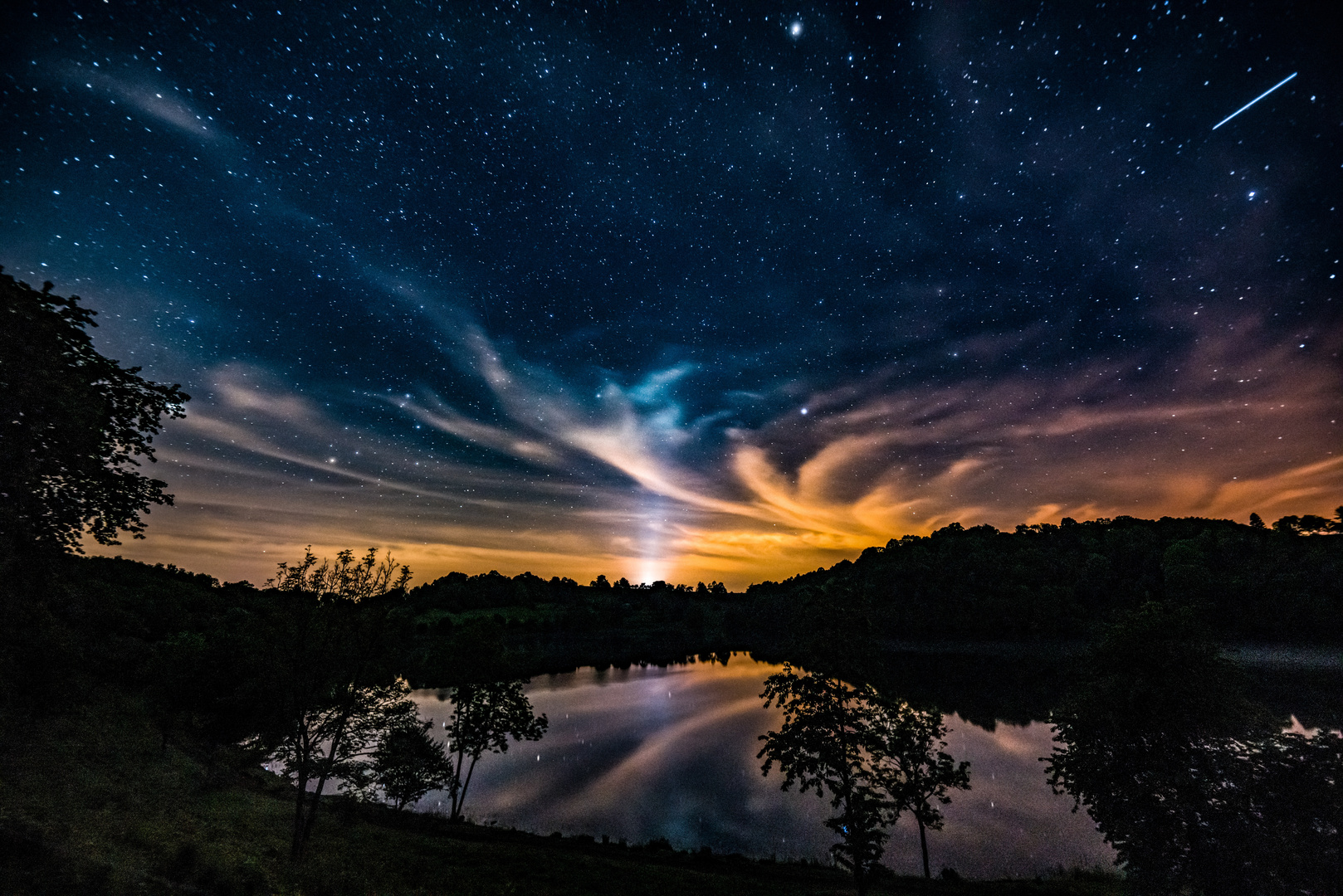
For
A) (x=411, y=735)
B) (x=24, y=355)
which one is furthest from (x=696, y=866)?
(x=24, y=355)

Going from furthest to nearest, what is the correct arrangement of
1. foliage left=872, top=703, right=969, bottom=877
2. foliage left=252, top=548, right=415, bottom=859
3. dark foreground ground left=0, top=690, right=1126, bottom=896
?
foliage left=872, top=703, right=969, bottom=877 < foliage left=252, top=548, right=415, bottom=859 < dark foreground ground left=0, top=690, right=1126, bottom=896

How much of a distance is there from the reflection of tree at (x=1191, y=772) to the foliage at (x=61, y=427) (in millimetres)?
35281

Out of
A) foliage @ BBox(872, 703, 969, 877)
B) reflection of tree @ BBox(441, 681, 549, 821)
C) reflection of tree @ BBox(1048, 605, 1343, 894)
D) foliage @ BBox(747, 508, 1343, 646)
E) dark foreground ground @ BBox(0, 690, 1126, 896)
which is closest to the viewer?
reflection of tree @ BBox(1048, 605, 1343, 894)

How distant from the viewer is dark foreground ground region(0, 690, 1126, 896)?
12.8 m

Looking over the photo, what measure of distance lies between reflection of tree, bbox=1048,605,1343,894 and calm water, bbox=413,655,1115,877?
1913 centimetres

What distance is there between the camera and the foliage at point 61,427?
1400cm

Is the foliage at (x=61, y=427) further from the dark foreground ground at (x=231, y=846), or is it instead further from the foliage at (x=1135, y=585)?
the foliage at (x=1135, y=585)

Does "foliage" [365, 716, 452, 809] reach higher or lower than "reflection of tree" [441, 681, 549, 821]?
lower

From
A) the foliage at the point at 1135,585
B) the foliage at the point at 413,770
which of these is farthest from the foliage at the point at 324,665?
the foliage at the point at 1135,585

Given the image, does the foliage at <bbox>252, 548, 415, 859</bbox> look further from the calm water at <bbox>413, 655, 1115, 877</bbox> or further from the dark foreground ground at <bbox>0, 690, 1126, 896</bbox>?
the calm water at <bbox>413, 655, 1115, 877</bbox>

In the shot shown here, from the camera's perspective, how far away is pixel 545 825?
4106 cm

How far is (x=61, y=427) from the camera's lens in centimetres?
1549

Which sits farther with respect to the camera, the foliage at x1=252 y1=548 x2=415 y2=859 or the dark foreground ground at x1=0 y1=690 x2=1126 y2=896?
the foliage at x1=252 y1=548 x2=415 y2=859

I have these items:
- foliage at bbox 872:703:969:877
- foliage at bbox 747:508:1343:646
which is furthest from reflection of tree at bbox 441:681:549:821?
foliage at bbox 747:508:1343:646
